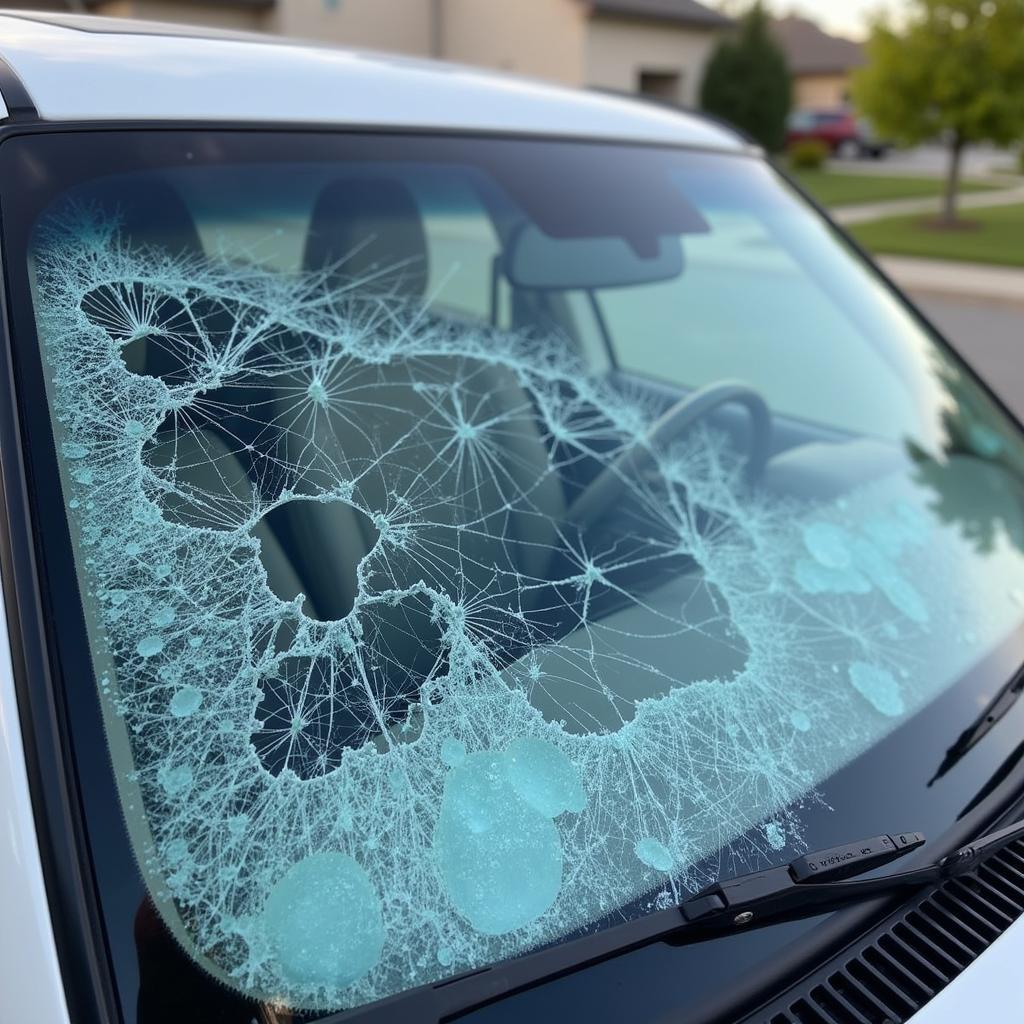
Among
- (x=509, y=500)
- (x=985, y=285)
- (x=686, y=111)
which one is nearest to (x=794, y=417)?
(x=686, y=111)

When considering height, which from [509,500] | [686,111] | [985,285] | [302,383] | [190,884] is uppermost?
[686,111]

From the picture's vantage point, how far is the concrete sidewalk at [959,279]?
10.1 meters

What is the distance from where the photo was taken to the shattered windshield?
936 mm

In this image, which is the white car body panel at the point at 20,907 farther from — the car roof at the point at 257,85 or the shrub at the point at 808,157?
the shrub at the point at 808,157

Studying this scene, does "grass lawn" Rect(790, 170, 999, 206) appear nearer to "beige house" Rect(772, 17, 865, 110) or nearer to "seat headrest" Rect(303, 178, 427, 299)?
"seat headrest" Rect(303, 178, 427, 299)

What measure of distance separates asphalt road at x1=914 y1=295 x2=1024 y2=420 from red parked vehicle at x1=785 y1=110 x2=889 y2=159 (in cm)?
2624

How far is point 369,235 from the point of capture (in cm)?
156

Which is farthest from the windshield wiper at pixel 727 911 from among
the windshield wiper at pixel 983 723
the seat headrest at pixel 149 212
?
the seat headrest at pixel 149 212

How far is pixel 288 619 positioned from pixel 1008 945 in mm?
782

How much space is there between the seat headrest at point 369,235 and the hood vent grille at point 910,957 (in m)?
1.06

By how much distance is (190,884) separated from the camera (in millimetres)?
891

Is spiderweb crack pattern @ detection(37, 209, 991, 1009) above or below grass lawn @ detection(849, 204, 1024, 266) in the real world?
above

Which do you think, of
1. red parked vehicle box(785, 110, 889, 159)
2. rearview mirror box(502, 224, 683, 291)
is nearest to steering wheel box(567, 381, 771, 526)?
rearview mirror box(502, 224, 683, 291)

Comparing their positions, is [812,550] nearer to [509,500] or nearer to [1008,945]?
[509,500]
